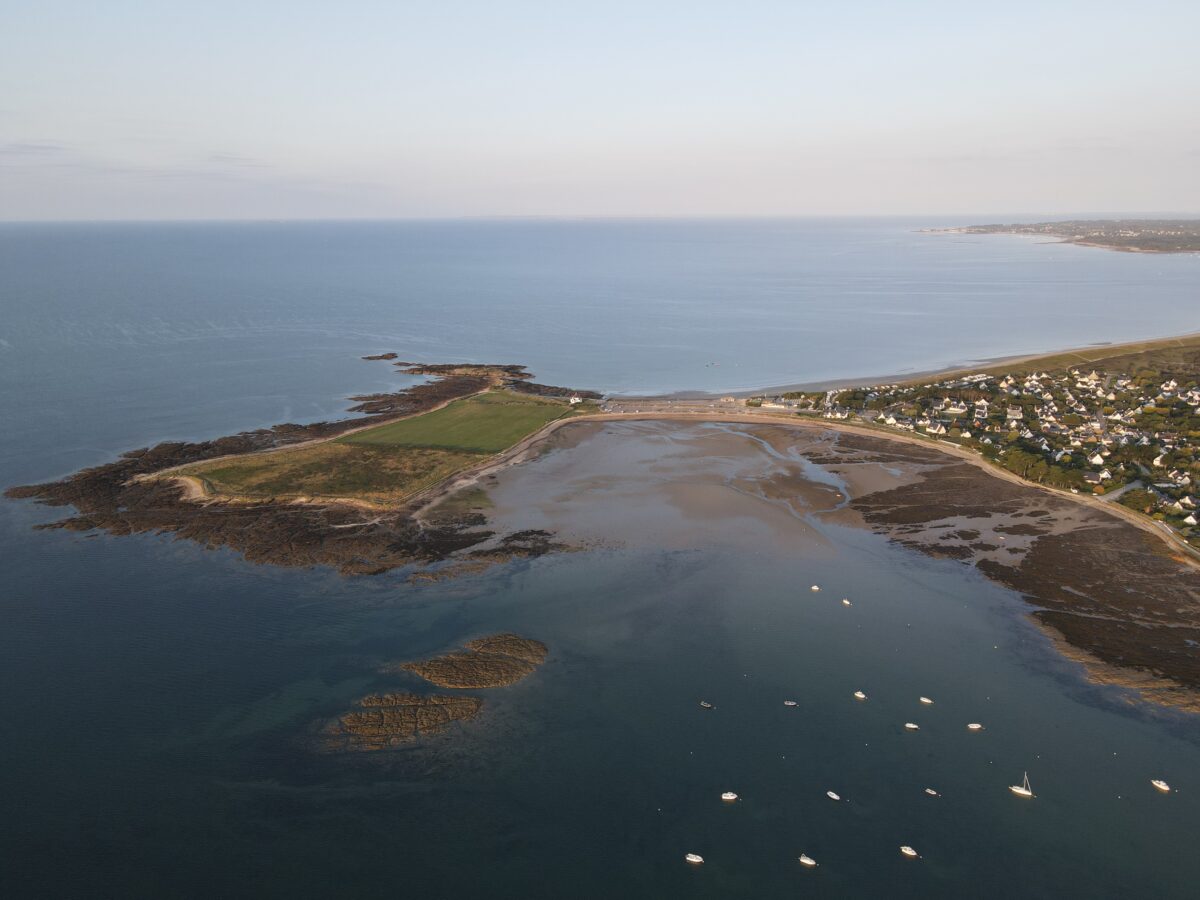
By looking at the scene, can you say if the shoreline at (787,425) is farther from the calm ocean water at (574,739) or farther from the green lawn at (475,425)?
the calm ocean water at (574,739)

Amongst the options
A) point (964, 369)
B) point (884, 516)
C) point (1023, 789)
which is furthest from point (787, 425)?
point (1023, 789)

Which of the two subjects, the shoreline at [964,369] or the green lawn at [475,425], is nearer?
the green lawn at [475,425]

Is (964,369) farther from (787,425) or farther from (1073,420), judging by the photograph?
(787,425)

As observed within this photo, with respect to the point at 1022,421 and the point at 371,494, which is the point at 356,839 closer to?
the point at 371,494

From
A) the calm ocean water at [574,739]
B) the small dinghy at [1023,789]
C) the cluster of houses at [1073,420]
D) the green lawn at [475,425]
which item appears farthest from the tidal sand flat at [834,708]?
the green lawn at [475,425]

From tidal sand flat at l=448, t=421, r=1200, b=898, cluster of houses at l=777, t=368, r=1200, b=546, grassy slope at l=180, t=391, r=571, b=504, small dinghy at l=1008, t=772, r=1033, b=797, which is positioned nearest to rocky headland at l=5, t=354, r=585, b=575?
grassy slope at l=180, t=391, r=571, b=504

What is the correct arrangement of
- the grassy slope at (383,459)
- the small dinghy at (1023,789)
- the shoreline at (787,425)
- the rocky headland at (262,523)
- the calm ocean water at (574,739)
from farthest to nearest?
the grassy slope at (383,459) → the shoreline at (787,425) → the rocky headland at (262,523) → the small dinghy at (1023,789) → the calm ocean water at (574,739)
